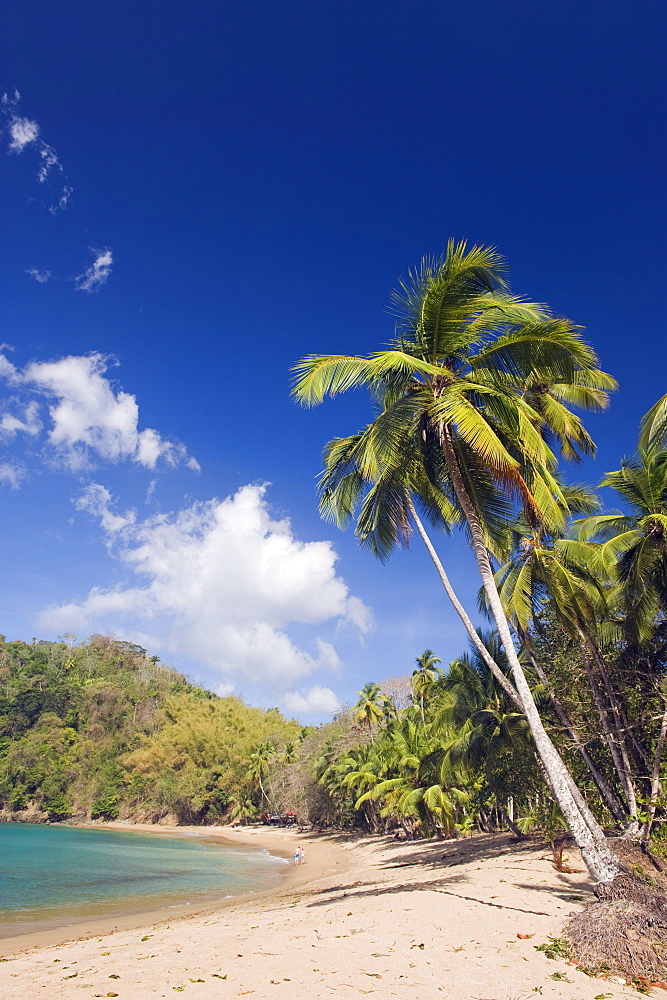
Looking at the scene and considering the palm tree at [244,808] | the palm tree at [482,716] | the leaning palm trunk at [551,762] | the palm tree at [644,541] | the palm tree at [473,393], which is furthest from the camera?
the palm tree at [244,808]

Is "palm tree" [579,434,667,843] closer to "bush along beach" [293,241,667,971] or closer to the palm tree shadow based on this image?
"bush along beach" [293,241,667,971]

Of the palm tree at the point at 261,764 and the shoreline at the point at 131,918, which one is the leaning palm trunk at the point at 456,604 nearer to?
the shoreline at the point at 131,918

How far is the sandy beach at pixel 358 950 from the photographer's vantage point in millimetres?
5375

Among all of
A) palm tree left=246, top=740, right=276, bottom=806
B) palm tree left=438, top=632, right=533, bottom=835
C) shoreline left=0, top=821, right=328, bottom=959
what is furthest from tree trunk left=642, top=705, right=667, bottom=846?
palm tree left=246, top=740, right=276, bottom=806

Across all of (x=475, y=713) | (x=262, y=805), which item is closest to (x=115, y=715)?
(x=262, y=805)

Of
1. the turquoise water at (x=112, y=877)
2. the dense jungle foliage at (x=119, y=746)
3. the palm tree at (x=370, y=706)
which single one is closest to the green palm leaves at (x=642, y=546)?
the turquoise water at (x=112, y=877)

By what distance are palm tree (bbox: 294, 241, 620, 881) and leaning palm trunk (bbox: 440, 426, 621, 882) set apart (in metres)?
0.03

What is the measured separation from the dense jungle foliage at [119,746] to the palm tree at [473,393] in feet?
159

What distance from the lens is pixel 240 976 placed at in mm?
5883

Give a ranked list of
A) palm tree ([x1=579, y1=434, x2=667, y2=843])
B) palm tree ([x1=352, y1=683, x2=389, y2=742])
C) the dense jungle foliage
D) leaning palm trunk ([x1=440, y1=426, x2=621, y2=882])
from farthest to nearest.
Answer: the dense jungle foliage, palm tree ([x1=352, y1=683, x2=389, y2=742]), palm tree ([x1=579, y1=434, x2=667, y2=843]), leaning palm trunk ([x1=440, y1=426, x2=621, y2=882])

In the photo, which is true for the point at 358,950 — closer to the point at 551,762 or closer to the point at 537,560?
the point at 551,762

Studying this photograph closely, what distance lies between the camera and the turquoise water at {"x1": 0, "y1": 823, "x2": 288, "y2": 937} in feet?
51.8

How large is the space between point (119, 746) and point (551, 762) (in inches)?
2721

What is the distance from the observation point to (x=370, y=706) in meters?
39.9
